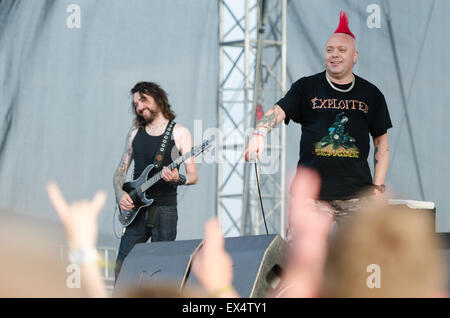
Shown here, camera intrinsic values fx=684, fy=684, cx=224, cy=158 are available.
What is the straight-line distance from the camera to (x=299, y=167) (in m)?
3.11

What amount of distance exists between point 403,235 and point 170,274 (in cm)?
91

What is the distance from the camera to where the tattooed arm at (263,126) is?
2.71 m

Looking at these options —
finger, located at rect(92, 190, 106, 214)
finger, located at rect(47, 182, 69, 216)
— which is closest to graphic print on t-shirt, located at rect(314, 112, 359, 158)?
finger, located at rect(92, 190, 106, 214)

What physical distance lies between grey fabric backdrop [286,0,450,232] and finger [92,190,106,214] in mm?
2288

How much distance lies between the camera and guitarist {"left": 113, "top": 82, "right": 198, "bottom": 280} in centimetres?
385

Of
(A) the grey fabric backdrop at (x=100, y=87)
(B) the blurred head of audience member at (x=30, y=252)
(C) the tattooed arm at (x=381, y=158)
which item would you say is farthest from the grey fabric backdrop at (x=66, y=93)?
(C) the tattooed arm at (x=381, y=158)

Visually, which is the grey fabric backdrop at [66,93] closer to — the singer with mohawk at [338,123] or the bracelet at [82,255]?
the bracelet at [82,255]

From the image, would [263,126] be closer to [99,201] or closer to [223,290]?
[223,290]

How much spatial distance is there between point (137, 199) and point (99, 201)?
5.66 ft

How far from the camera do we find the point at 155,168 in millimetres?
3934

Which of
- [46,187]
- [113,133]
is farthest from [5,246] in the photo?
[113,133]

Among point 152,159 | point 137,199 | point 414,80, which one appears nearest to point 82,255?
point 137,199

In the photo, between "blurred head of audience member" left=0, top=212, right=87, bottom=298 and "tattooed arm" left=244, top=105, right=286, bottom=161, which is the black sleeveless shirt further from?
"blurred head of audience member" left=0, top=212, right=87, bottom=298

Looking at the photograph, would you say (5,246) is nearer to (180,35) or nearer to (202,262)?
(180,35)
